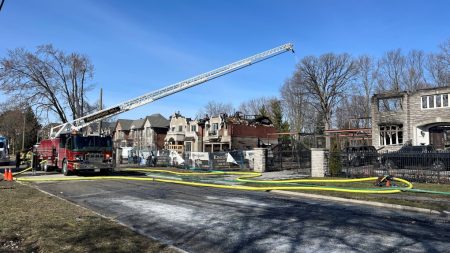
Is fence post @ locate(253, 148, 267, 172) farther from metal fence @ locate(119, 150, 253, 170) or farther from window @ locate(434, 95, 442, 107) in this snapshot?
window @ locate(434, 95, 442, 107)

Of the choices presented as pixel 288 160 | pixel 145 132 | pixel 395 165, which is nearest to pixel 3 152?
pixel 288 160

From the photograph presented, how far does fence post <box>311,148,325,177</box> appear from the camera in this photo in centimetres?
2223

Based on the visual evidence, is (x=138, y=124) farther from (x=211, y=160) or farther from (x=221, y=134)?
(x=211, y=160)

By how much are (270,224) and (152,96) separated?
2480 centimetres

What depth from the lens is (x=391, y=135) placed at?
3922 cm

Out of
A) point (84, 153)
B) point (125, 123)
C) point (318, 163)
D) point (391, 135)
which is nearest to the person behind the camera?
point (318, 163)

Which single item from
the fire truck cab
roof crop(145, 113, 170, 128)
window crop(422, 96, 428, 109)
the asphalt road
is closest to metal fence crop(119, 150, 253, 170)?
the fire truck cab

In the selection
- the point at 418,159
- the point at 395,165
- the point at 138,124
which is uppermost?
the point at 138,124

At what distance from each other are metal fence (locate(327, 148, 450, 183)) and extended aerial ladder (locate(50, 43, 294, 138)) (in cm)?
1539

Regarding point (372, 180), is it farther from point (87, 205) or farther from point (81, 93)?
point (81, 93)

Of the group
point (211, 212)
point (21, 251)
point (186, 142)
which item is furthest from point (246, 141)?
point (21, 251)

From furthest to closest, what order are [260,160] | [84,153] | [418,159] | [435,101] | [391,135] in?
[391,135]
[435,101]
[260,160]
[84,153]
[418,159]

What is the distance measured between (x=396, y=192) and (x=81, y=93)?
44872 mm

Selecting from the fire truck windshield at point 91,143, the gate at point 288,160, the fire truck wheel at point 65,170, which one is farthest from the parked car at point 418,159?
the fire truck wheel at point 65,170
